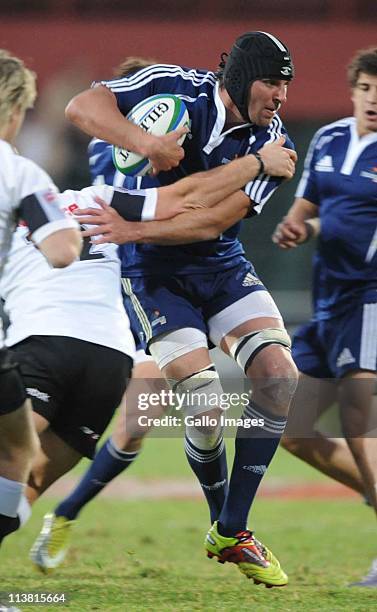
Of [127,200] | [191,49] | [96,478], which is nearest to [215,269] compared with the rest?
[127,200]

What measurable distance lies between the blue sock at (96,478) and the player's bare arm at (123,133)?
5.74 ft

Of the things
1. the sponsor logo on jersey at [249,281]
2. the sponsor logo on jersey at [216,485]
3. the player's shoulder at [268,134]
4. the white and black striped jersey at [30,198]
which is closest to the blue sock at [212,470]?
the sponsor logo on jersey at [216,485]

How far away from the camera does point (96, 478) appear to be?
6262mm

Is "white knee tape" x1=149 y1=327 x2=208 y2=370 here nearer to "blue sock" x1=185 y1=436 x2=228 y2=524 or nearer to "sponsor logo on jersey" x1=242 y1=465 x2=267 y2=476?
"blue sock" x1=185 y1=436 x2=228 y2=524

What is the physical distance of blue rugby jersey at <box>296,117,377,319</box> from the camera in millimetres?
6078

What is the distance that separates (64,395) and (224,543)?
1037 mm

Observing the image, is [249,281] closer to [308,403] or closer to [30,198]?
[308,403]

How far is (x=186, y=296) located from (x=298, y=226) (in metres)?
0.88

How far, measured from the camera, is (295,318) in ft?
51.1

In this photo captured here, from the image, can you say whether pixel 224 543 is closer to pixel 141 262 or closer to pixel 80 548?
pixel 141 262

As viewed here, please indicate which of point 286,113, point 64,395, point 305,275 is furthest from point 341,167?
point 286,113

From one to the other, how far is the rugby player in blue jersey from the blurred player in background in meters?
0.60

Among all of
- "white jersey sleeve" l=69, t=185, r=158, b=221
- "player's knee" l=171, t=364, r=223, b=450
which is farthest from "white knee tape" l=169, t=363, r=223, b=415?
"white jersey sleeve" l=69, t=185, r=158, b=221

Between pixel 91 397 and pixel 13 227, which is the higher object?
pixel 13 227
